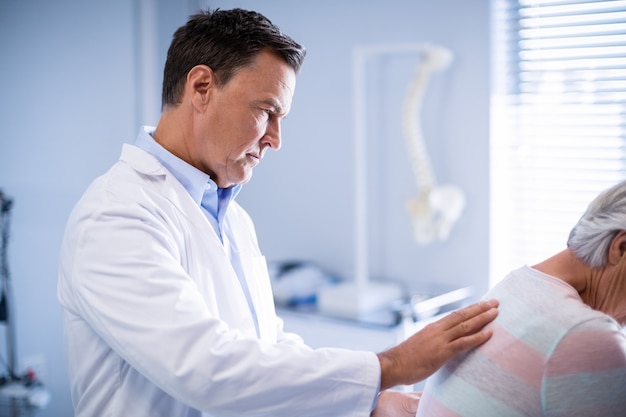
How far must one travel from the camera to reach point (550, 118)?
2.41 meters

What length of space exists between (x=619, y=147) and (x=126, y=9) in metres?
2.07

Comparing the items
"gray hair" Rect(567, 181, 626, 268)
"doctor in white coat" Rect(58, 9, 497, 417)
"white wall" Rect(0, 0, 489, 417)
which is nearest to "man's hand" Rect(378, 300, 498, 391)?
"doctor in white coat" Rect(58, 9, 497, 417)

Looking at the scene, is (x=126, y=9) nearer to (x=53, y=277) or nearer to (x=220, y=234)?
(x=53, y=277)

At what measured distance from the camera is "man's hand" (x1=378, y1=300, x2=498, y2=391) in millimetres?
1023

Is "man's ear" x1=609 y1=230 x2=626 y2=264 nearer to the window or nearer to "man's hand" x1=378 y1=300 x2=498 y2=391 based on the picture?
"man's hand" x1=378 y1=300 x2=498 y2=391

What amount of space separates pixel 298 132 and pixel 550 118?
106 cm

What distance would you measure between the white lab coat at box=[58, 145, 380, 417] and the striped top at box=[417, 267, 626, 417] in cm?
16

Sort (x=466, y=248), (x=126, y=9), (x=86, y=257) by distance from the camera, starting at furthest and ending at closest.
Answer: (x=126, y=9) → (x=466, y=248) → (x=86, y=257)

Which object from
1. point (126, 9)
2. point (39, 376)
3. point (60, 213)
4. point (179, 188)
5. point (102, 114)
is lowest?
point (39, 376)

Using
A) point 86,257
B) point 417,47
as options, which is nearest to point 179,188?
point 86,257

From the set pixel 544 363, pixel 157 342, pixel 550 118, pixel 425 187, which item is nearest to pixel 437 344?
pixel 544 363

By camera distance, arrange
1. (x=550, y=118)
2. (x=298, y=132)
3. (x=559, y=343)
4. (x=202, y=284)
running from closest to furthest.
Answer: (x=559, y=343), (x=202, y=284), (x=550, y=118), (x=298, y=132)

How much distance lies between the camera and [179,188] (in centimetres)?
130

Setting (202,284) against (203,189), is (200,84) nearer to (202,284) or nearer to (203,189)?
(203,189)
